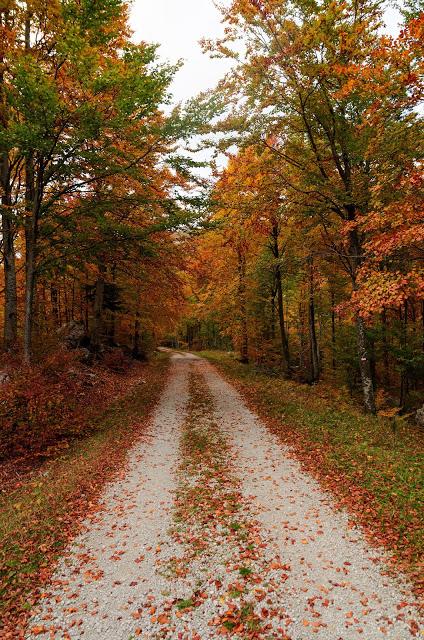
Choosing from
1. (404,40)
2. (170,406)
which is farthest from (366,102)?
(170,406)

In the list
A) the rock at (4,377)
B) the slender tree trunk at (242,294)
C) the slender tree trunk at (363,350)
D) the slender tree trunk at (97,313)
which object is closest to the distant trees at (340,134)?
the slender tree trunk at (363,350)

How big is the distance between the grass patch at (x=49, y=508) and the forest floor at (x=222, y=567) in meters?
0.29

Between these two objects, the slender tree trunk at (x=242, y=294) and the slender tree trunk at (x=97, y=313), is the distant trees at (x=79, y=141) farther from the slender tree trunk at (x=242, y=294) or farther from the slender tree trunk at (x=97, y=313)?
the slender tree trunk at (x=242, y=294)

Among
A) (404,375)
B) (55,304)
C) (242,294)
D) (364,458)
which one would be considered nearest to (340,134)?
(364,458)

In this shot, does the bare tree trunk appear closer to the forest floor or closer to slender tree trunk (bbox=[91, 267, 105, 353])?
the forest floor

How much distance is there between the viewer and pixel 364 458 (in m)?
8.00

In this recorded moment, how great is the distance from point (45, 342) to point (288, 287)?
47.8 feet

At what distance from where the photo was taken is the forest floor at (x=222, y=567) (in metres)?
4.20

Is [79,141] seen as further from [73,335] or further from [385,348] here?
[385,348]

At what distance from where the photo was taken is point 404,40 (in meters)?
6.65

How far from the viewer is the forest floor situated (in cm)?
420

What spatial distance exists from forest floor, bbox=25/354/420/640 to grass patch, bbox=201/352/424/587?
39 cm

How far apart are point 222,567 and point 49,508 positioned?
3.63 meters

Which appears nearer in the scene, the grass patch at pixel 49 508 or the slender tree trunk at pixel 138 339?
the grass patch at pixel 49 508
